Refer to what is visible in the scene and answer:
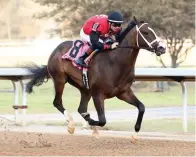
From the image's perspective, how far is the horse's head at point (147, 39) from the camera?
11.3 meters

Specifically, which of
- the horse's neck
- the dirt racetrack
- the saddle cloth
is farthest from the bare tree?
the horse's neck

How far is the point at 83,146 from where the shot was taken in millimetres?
11828

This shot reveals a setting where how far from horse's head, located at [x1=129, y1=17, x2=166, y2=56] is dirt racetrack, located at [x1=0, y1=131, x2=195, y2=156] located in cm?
150

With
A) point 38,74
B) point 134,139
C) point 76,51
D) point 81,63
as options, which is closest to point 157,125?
point 38,74

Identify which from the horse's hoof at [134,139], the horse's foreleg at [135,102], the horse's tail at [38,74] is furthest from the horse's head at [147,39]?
the horse's tail at [38,74]

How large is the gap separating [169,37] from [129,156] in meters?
23.8

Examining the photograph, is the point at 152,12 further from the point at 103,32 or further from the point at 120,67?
the point at 120,67

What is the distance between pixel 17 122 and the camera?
614 inches

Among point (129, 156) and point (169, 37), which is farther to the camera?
point (169, 37)

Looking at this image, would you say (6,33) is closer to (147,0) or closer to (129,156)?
(147,0)

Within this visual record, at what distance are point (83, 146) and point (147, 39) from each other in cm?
195

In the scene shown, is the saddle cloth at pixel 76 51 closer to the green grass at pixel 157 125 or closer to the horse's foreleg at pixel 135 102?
the horse's foreleg at pixel 135 102

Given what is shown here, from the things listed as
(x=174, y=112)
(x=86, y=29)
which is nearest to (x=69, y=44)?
(x=86, y=29)

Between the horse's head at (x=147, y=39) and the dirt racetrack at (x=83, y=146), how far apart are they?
1.50 metres
